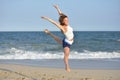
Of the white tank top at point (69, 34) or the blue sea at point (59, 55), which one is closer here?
the white tank top at point (69, 34)

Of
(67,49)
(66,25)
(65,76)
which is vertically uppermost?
(66,25)

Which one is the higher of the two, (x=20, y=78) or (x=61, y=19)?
(x=61, y=19)

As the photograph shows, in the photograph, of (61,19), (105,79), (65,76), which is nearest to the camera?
(61,19)

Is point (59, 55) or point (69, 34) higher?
point (69, 34)

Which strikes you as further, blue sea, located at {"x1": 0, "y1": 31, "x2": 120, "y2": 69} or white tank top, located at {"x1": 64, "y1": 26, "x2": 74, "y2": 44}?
blue sea, located at {"x1": 0, "y1": 31, "x2": 120, "y2": 69}

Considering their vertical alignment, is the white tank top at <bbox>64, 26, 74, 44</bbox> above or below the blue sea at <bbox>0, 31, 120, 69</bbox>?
above

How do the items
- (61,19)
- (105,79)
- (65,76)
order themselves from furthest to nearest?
(65,76) → (105,79) → (61,19)

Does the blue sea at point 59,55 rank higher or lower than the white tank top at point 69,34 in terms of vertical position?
lower

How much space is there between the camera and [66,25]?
8.91m

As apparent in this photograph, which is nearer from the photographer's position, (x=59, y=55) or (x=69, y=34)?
(x=69, y=34)

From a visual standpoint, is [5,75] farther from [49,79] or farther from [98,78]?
[98,78]

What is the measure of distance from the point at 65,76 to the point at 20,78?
1374 millimetres

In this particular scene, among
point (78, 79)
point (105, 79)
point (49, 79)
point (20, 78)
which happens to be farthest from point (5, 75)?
point (105, 79)

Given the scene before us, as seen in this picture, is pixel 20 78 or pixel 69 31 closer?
pixel 69 31
